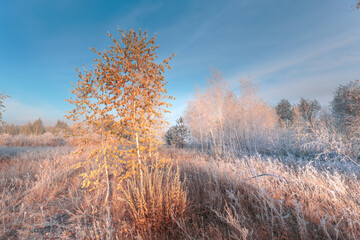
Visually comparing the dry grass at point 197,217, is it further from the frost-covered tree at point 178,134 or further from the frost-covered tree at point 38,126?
the frost-covered tree at point 38,126

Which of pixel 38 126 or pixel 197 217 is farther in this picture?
pixel 38 126

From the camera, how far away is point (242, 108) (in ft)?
36.7

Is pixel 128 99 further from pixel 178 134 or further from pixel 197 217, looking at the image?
pixel 178 134

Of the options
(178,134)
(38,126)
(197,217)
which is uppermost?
(38,126)

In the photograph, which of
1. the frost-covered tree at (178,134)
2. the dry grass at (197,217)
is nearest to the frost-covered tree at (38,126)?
the frost-covered tree at (178,134)

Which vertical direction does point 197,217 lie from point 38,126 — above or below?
below

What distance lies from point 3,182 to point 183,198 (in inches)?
205

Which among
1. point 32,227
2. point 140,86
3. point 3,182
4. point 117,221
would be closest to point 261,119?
point 140,86

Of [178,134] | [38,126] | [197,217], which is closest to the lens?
[197,217]

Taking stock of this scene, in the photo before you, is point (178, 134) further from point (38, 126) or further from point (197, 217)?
point (38, 126)

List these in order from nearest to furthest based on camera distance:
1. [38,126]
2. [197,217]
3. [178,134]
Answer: [197,217]
[178,134]
[38,126]

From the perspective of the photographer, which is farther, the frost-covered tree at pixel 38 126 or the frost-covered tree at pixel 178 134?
the frost-covered tree at pixel 38 126

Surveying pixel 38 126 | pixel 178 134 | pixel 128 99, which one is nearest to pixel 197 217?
pixel 128 99

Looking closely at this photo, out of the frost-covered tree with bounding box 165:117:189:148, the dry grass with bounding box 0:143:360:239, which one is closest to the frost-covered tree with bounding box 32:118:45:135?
the frost-covered tree with bounding box 165:117:189:148
